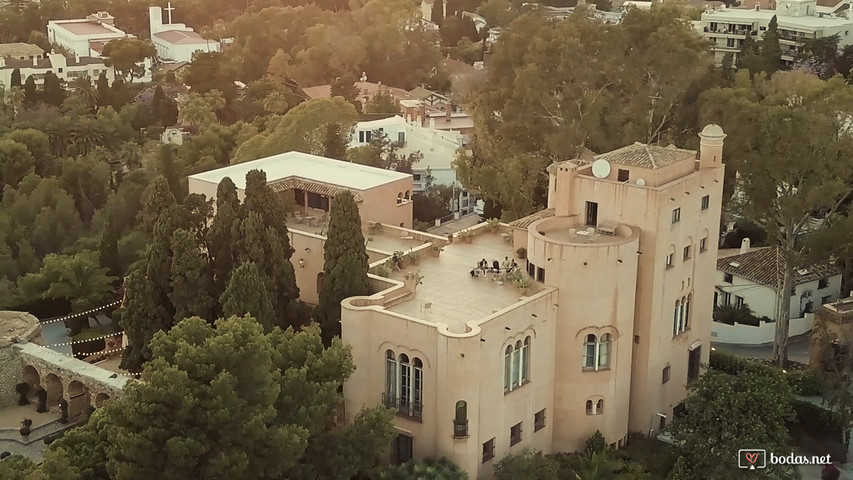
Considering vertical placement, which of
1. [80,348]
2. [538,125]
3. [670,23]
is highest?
[670,23]

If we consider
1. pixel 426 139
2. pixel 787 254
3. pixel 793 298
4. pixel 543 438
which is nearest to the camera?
pixel 543 438

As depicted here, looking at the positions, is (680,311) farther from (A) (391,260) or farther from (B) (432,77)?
(B) (432,77)

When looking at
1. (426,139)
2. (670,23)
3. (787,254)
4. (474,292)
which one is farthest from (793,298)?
(426,139)

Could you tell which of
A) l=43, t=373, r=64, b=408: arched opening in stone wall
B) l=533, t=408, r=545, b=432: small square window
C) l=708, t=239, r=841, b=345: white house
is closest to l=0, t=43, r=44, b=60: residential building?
l=43, t=373, r=64, b=408: arched opening in stone wall

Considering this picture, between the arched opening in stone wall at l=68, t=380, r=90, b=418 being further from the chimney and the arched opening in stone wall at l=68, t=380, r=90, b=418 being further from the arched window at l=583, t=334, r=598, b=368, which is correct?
the chimney

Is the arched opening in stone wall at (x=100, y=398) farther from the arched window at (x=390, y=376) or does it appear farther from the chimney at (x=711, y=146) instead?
the chimney at (x=711, y=146)
